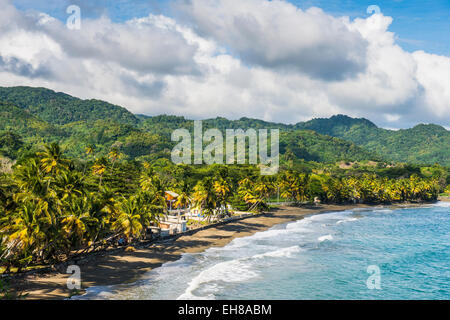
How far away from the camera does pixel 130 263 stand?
36.3m

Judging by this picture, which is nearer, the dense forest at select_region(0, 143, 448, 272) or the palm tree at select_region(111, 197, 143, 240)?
the dense forest at select_region(0, 143, 448, 272)

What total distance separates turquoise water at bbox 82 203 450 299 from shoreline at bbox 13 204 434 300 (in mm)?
1569

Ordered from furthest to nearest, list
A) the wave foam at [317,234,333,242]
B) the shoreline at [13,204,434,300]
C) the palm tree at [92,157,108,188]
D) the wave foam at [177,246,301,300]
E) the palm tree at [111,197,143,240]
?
the palm tree at [92,157,108,188] → the wave foam at [317,234,333,242] → the palm tree at [111,197,143,240] → the wave foam at [177,246,301,300] → the shoreline at [13,204,434,300]

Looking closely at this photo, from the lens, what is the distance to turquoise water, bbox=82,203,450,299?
29531 mm

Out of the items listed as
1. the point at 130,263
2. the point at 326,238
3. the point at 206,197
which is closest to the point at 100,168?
the point at 206,197

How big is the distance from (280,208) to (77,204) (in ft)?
246

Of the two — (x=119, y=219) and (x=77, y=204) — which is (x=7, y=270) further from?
(x=119, y=219)

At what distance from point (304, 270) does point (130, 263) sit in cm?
1906

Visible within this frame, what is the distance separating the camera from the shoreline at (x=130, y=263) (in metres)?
26.8
